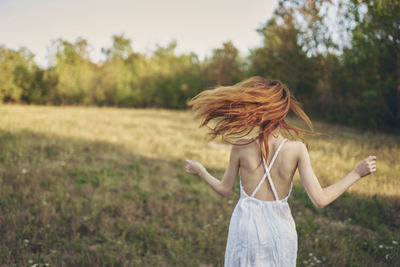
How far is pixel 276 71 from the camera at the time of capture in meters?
23.6

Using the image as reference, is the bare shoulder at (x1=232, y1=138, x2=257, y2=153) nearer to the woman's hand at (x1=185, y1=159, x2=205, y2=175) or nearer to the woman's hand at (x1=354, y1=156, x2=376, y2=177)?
the woman's hand at (x1=185, y1=159, x2=205, y2=175)

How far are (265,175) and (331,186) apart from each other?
0.44 metres

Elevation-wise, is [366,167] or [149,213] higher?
[366,167]

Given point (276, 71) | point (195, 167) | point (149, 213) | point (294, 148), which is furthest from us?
point (276, 71)

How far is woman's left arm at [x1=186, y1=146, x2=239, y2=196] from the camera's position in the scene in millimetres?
2221

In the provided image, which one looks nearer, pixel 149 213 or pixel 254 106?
pixel 254 106

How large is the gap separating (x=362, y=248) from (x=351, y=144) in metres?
6.01

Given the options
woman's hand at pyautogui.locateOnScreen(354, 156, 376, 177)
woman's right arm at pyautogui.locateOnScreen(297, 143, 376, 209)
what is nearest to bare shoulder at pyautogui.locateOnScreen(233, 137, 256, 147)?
woman's right arm at pyautogui.locateOnScreen(297, 143, 376, 209)

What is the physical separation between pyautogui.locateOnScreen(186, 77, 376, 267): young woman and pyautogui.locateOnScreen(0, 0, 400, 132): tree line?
4960 mm

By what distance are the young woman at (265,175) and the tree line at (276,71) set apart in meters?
4.96

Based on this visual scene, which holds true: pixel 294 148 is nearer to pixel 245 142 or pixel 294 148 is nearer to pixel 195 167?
pixel 245 142

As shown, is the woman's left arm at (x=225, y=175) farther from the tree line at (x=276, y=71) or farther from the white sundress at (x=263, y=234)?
the tree line at (x=276, y=71)

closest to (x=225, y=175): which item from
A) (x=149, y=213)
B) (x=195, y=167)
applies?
(x=195, y=167)

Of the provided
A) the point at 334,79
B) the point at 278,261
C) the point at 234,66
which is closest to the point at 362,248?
the point at 278,261
